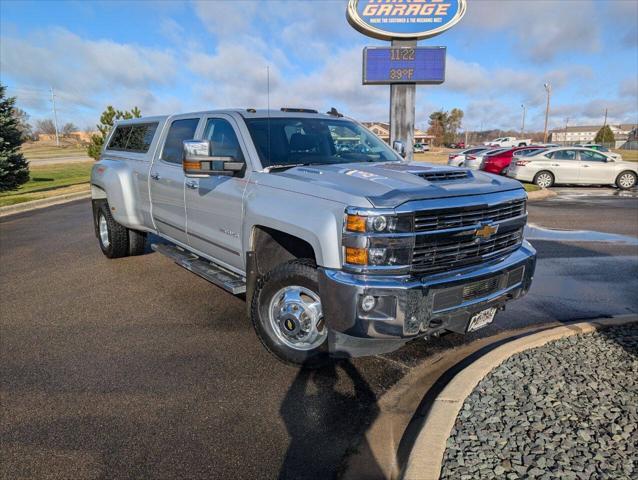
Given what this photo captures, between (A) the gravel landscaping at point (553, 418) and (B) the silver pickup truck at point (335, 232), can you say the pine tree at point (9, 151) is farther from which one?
(A) the gravel landscaping at point (553, 418)

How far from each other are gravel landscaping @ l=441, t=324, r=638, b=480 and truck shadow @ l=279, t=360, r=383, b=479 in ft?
1.99

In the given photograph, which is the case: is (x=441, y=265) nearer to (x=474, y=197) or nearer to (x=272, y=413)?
(x=474, y=197)

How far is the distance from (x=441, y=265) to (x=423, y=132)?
118151 millimetres

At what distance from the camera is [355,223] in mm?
3066

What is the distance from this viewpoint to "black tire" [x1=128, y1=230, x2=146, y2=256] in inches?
281

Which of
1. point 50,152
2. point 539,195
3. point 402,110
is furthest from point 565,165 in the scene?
point 50,152

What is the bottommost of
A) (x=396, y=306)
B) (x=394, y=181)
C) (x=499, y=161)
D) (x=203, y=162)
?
(x=499, y=161)

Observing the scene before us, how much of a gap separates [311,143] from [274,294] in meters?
1.59

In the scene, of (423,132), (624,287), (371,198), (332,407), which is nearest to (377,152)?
(371,198)

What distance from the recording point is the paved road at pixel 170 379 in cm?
280

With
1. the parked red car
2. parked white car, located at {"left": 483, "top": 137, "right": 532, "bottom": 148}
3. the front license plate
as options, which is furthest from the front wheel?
parked white car, located at {"left": 483, "top": 137, "right": 532, "bottom": 148}

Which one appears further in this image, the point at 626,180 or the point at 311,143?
the point at 626,180

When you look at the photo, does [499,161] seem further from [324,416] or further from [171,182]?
[324,416]

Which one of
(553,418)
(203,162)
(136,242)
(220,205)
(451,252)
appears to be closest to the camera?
(553,418)
